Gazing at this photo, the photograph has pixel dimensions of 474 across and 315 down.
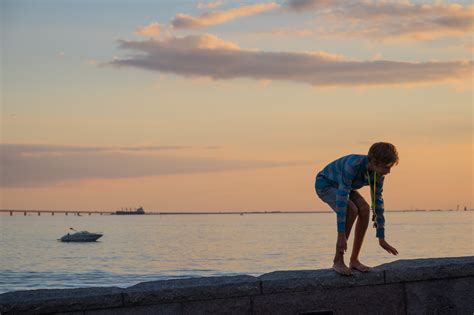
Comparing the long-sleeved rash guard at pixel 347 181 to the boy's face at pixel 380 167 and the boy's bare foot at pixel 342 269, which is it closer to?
the boy's face at pixel 380 167

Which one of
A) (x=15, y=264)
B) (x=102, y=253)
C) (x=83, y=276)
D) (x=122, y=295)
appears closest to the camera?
(x=122, y=295)

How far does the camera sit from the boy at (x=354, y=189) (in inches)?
283

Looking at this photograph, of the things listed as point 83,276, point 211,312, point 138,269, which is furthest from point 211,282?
point 138,269

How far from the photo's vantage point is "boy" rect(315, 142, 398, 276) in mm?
7191

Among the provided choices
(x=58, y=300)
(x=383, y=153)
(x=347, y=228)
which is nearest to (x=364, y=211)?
(x=347, y=228)

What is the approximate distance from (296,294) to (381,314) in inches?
36.0

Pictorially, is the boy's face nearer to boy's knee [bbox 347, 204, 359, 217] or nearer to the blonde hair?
the blonde hair

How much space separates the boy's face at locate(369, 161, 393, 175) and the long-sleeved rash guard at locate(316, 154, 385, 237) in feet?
0.52

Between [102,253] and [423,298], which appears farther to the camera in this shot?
[102,253]

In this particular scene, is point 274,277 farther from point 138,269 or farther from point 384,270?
point 138,269

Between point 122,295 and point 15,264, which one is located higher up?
point 122,295

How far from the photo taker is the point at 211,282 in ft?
24.5

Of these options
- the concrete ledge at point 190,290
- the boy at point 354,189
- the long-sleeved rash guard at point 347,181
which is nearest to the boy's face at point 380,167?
the boy at point 354,189

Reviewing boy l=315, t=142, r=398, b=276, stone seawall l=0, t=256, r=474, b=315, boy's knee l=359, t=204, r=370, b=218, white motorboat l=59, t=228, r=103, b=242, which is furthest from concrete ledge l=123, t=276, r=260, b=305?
white motorboat l=59, t=228, r=103, b=242
